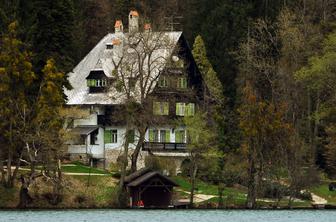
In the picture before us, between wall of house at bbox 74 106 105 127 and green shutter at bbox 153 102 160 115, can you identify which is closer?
green shutter at bbox 153 102 160 115

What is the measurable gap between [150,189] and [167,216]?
15377 millimetres

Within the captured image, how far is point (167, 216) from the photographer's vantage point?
3248 inches

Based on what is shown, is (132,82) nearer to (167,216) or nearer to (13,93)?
(13,93)

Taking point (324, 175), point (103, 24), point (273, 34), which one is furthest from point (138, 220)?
point (103, 24)

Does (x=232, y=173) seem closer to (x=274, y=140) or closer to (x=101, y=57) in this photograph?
(x=274, y=140)

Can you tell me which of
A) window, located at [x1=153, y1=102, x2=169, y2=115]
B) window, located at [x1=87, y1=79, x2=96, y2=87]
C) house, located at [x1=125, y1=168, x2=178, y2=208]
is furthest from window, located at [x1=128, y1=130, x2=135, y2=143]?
window, located at [x1=87, y1=79, x2=96, y2=87]

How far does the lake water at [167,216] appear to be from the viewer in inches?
3059

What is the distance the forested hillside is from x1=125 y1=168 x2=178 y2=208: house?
18.7 ft

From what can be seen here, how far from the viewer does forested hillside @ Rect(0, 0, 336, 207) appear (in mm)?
97438

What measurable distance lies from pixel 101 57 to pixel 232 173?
19847 millimetres

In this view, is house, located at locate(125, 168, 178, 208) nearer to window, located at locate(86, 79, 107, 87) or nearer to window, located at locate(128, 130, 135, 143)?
window, located at locate(128, 130, 135, 143)

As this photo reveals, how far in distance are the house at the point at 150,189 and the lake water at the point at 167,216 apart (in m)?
5.87

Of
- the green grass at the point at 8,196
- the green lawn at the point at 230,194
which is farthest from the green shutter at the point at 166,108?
the green grass at the point at 8,196

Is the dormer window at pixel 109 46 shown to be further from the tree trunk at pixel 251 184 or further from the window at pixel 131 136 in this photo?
the tree trunk at pixel 251 184
